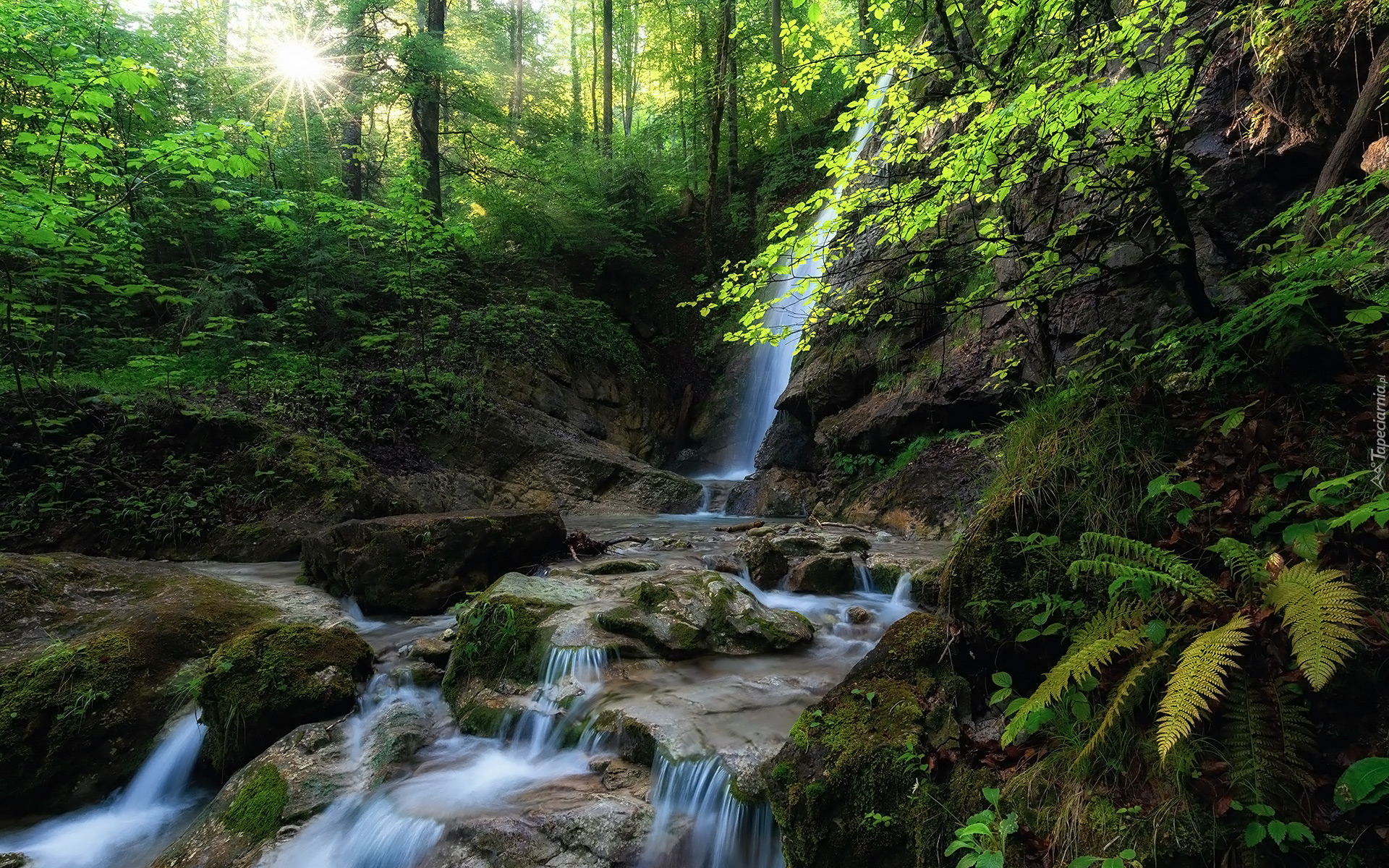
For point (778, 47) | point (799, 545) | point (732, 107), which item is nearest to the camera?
point (799, 545)

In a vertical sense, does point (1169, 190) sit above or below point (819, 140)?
below

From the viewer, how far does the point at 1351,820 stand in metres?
1.60

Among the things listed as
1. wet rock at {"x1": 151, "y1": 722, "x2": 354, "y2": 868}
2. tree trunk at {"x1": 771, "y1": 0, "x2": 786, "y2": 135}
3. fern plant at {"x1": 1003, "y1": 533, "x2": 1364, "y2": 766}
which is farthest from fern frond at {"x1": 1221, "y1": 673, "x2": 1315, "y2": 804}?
tree trunk at {"x1": 771, "y1": 0, "x2": 786, "y2": 135}

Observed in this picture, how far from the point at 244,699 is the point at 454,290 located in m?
11.7

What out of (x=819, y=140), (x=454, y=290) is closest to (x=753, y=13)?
(x=819, y=140)

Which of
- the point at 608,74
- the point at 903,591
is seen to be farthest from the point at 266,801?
the point at 608,74

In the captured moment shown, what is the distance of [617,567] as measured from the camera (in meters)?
6.57

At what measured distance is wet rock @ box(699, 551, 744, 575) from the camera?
6.66 meters

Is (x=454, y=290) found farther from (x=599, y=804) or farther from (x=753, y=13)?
(x=753, y=13)

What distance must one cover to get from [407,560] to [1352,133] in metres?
7.56

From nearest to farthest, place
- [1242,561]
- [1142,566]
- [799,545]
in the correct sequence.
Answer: [1242,561] → [1142,566] → [799,545]

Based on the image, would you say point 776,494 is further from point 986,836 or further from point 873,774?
point 986,836

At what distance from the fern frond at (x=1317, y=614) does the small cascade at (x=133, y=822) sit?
17.4ft

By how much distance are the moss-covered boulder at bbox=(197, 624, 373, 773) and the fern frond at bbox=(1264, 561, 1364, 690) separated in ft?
16.3
